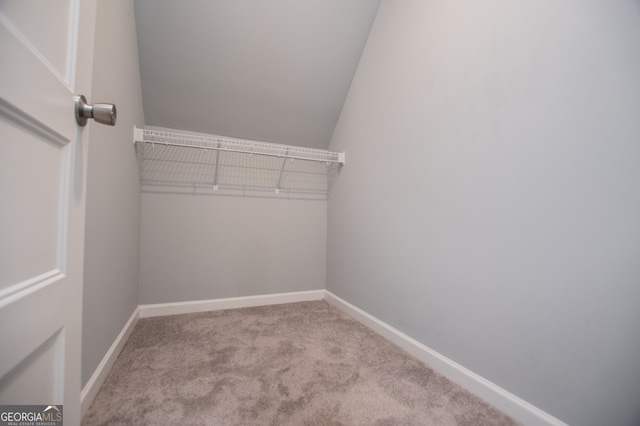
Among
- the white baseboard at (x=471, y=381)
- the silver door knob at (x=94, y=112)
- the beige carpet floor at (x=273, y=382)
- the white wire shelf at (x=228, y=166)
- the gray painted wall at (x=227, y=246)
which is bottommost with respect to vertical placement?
the beige carpet floor at (x=273, y=382)

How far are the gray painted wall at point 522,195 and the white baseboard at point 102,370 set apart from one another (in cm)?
165

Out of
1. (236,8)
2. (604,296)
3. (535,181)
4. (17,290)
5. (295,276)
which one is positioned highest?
(236,8)

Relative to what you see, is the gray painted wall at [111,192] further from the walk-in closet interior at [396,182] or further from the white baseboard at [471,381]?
the white baseboard at [471,381]

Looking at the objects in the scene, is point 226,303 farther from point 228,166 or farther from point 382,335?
point 382,335

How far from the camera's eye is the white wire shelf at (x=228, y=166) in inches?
87.5

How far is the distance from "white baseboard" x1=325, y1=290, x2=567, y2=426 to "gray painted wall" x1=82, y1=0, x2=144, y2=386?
1.65 meters

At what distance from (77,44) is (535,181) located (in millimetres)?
1541

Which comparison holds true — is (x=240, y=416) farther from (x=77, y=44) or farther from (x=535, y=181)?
(x=535, y=181)

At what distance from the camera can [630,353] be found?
879 mm

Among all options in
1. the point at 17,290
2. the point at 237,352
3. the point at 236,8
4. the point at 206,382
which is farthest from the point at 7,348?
the point at 236,8

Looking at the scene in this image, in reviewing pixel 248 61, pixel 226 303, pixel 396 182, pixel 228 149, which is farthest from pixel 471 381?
pixel 248 61

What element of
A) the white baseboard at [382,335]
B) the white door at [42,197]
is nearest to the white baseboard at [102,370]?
the white baseboard at [382,335]

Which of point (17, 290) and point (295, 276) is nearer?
point (17, 290)

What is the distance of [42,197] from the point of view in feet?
1.62
